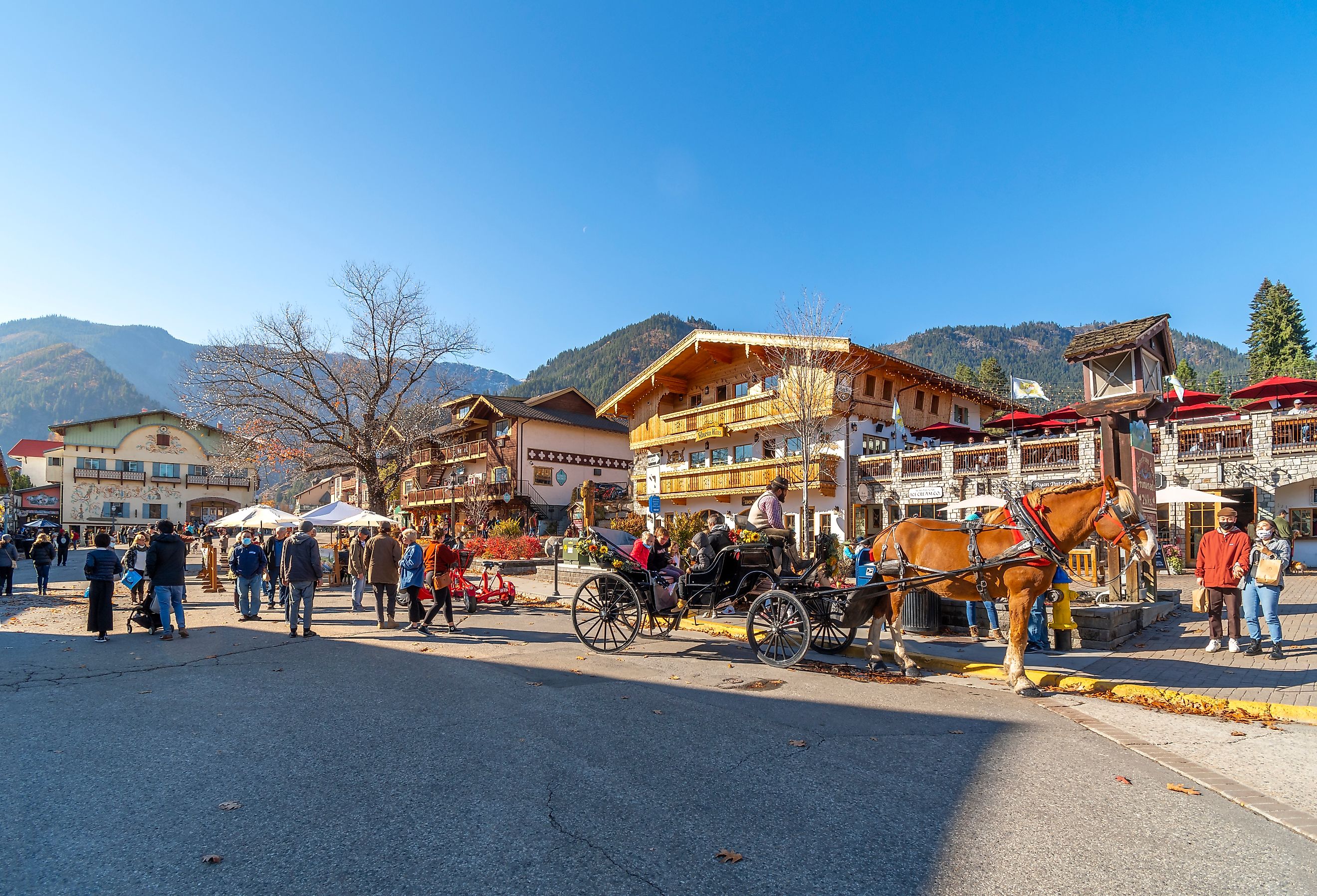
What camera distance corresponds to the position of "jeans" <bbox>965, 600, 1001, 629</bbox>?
11.1 meters

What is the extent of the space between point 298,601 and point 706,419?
24.1m

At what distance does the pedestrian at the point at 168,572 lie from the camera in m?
10.9

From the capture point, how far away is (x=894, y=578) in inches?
345

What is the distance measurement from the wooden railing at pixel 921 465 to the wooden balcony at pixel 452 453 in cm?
2855

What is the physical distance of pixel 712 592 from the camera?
9.47 meters

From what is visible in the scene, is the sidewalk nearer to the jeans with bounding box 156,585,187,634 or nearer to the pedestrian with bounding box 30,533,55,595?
the jeans with bounding box 156,585,187,634

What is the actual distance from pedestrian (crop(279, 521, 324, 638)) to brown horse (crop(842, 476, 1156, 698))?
8.53 meters

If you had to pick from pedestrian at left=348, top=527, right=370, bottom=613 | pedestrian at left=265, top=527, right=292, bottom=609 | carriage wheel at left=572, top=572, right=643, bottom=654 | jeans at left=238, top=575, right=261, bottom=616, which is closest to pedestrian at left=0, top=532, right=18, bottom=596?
pedestrian at left=265, top=527, right=292, bottom=609

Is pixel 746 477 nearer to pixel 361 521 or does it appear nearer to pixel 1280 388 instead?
pixel 361 521

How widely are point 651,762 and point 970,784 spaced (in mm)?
2183

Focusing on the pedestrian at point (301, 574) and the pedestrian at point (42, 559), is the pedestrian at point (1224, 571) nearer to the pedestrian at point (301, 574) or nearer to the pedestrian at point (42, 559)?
the pedestrian at point (301, 574)

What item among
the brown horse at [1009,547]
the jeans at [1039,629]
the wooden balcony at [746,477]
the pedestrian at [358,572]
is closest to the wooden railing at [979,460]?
the wooden balcony at [746,477]

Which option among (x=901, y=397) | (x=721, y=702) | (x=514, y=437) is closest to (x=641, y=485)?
(x=514, y=437)

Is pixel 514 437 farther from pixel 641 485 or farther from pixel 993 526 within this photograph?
pixel 993 526
